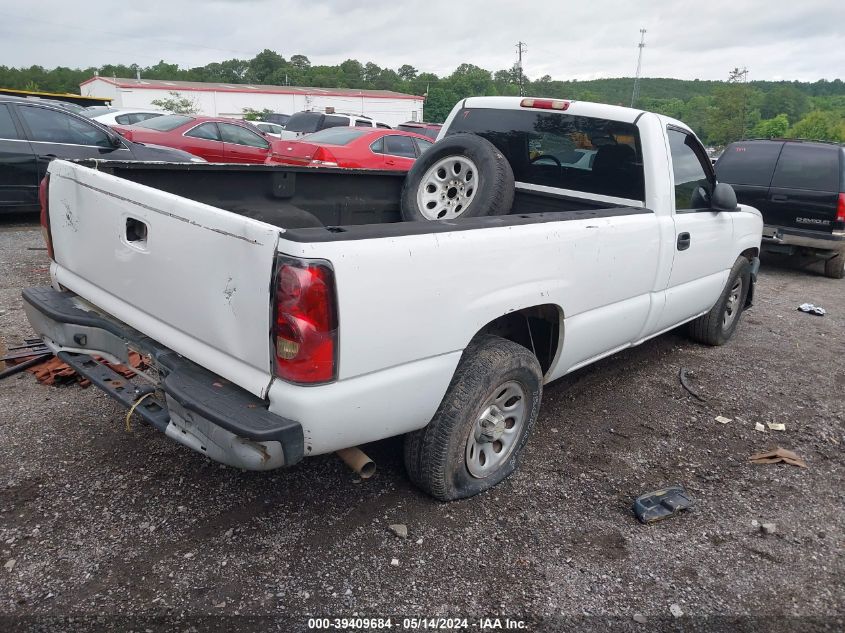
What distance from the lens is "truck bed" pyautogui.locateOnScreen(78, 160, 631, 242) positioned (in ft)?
11.0

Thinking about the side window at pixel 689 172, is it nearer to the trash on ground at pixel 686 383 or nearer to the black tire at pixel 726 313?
the black tire at pixel 726 313

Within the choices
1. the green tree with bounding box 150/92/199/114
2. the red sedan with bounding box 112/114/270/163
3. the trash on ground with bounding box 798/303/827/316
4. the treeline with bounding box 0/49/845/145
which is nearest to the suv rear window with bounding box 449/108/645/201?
the trash on ground with bounding box 798/303/827/316

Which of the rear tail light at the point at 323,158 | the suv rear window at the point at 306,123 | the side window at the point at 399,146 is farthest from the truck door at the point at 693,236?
the suv rear window at the point at 306,123

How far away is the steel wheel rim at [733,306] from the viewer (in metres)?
5.53

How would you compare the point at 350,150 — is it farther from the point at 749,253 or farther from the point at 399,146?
the point at 749,253

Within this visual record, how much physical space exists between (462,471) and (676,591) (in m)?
0.99

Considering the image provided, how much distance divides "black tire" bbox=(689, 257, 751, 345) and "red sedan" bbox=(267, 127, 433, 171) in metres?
5.88

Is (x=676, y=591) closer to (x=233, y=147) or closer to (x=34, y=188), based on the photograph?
(x=34, y=188)

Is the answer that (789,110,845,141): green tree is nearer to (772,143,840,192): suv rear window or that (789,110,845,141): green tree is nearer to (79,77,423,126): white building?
(79,77,423,126): white building

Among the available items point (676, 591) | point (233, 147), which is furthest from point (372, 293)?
point (233, 147)

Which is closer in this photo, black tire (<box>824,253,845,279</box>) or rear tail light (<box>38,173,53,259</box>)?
rear tail light (<box>38,173,53,259</box>)

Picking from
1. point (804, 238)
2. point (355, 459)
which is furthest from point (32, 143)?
point (804, 238)

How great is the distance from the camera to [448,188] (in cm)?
418

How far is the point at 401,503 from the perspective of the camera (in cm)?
300
